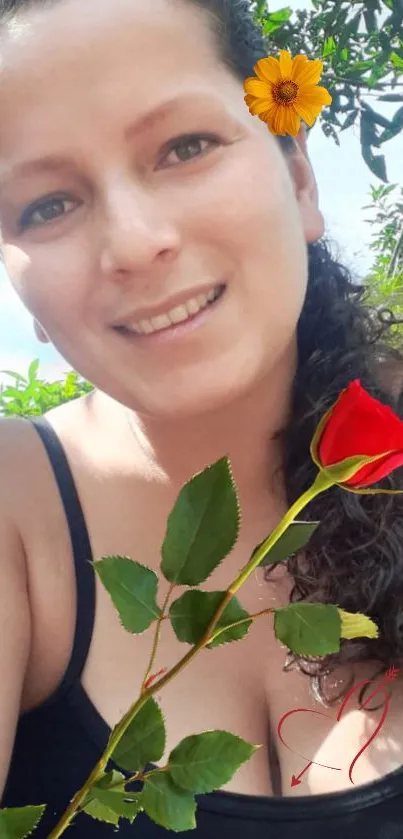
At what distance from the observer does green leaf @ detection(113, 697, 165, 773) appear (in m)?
0.32

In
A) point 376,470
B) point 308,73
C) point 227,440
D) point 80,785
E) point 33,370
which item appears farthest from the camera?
point 33,370

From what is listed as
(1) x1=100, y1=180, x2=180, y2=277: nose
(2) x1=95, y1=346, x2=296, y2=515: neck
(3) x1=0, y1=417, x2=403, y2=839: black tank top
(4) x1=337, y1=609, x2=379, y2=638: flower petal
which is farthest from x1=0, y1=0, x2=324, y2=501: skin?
(4) x1=337, y1=609, x2=379, y2=638: flower petal

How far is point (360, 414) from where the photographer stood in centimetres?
30

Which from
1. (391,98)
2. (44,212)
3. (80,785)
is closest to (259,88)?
(44,212)

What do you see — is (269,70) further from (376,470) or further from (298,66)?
(376,470)

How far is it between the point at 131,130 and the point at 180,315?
0.16 metres

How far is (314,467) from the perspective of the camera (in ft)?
2.53

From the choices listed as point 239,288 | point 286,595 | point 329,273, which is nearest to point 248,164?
point 239,288

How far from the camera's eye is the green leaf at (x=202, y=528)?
312 millimetres

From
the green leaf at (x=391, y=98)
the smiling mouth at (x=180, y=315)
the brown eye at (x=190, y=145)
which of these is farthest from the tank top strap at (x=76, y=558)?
the green leaf at (x=391, y=98)

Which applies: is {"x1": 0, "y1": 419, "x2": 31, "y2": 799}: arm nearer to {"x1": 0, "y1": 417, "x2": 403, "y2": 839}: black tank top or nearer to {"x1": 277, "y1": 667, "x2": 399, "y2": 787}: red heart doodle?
{"x1": 0, "y1": 417, "x2": 403, "y2": 839}: black tank top

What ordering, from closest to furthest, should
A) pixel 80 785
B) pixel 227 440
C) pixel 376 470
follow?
pixel 376 470, pixel 80 785, pixel 227 440

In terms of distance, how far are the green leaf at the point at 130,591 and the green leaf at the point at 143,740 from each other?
4 cm

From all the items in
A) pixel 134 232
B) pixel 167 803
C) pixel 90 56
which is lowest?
pixel 167 803
